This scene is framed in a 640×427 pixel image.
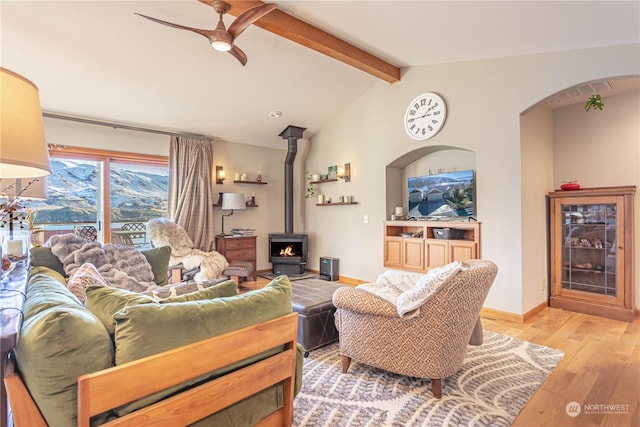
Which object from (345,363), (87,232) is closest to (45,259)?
(87,232)

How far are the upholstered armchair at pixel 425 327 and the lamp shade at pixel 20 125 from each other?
185 centimetres

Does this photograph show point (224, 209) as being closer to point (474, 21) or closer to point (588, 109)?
point (474, 21)

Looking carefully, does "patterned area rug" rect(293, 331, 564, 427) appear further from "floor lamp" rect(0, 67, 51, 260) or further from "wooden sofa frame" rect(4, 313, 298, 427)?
"floor lamp" rect(0, 67, 51, 260)

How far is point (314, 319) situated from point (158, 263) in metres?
1.67

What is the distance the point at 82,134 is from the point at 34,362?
4665 mm

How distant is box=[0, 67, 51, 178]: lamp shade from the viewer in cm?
82

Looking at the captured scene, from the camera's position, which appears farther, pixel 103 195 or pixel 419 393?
pixel 103 195

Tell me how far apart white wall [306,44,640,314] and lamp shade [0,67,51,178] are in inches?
157

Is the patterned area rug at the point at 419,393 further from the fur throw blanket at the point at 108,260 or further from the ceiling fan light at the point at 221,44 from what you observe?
the ceiling fan light at the point at 221,44

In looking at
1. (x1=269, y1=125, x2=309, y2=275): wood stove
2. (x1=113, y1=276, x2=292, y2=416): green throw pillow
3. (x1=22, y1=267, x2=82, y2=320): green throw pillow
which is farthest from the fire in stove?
(x1=113, y1=276, x2=292, y2=416): green throw pillow

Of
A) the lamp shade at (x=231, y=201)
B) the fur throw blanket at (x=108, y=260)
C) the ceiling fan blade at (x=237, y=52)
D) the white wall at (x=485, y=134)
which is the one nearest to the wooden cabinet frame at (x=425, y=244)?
the white wall at (x=485, y=134)

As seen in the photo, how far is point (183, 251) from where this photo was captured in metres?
4.80

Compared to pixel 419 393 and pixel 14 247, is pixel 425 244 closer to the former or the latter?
pixel 419 393

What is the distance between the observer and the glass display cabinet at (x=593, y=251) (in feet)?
11.8
